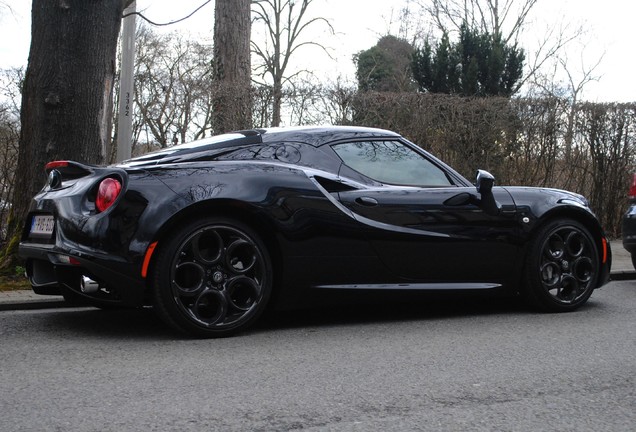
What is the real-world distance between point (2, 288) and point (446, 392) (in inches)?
168

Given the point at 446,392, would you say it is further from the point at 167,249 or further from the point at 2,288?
the point at 2,288

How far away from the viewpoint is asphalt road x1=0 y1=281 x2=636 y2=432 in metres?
3.42

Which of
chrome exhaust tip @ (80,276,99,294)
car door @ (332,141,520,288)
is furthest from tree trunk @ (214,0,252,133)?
chrome exhaust tip @ (80,276,99,294)

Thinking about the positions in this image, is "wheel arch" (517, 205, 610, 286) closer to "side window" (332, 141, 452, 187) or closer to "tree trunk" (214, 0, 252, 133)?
"side window" (332, 141, 452, 187)

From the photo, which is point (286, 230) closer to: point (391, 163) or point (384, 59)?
point (391, 163)

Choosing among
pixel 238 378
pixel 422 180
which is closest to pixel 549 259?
pixel 422 180

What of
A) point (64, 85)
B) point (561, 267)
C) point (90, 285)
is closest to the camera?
point (90, 285)

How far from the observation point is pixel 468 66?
24656mm

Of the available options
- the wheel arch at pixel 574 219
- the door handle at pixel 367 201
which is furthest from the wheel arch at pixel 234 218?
the wheel arch at pixel 574 219

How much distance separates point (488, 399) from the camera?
3.74m

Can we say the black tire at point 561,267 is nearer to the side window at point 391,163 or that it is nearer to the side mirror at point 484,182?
the side mirror at point 484,182

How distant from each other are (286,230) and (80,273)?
1.30 metres

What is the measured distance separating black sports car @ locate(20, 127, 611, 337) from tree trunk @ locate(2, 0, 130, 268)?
1726 millimetres

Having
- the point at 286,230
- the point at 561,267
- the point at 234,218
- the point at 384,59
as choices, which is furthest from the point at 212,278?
the point at 384,59
